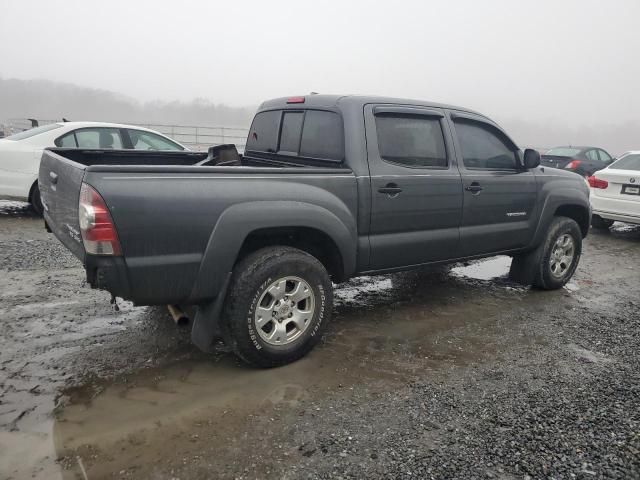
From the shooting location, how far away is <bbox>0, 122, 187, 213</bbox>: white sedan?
7.12 metres

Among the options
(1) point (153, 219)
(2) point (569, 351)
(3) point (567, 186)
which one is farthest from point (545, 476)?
(3) point (567, 186)

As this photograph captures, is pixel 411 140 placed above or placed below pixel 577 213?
above

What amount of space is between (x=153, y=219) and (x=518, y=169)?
363cm

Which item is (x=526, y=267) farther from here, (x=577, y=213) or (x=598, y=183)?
(x=598, y=183)

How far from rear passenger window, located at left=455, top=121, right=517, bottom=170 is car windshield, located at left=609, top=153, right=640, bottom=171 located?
16.4 ft

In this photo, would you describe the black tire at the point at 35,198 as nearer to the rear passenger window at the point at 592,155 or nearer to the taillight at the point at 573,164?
the taillight at the point at 573,164

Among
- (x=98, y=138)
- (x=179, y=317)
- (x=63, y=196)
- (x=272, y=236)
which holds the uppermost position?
(x=98, y=138)

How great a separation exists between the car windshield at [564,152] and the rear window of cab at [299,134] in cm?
1368

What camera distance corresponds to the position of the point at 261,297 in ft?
10.2

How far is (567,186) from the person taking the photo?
5.16 meters

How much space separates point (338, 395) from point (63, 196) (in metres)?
2.11

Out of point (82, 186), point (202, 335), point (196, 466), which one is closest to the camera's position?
point (196, 466)

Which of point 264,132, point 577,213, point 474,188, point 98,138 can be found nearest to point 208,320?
point 264,132

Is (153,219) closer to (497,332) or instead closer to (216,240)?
(216,240)
